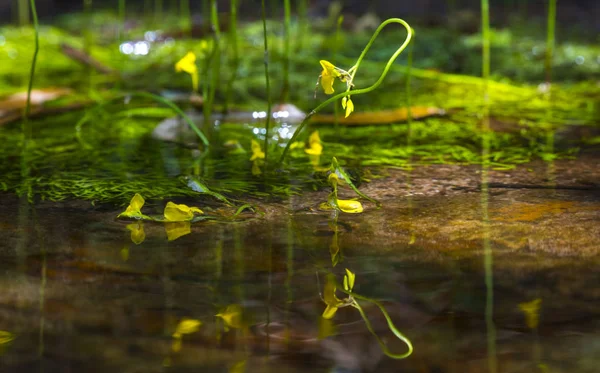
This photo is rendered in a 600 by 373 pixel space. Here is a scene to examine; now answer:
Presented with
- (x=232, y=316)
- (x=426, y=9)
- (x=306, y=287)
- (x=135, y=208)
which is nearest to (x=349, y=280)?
(x=306, y=287)

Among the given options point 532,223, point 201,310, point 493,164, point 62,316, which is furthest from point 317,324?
point 493,164

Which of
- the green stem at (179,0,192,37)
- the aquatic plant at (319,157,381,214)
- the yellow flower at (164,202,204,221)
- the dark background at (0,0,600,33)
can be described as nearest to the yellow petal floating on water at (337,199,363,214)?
the aquatic plant at (319,157,381,214)

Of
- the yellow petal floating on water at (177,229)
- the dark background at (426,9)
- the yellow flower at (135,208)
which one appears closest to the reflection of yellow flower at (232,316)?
the yellow petal floating on water at (177,229)

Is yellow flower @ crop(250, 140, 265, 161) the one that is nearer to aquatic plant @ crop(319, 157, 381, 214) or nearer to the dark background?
aquatic plant @ crop(319, 157, 381, 214)

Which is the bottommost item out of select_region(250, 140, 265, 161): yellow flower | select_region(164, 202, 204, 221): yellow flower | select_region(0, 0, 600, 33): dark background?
select_region(164, 202, 204, 221): yellow flower

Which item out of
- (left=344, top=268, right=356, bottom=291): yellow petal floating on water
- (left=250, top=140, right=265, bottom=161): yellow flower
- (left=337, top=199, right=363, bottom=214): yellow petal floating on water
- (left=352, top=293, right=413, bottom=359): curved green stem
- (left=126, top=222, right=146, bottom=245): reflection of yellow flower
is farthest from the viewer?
(left=250, top=140, right=265, bottom=161): yellow flower

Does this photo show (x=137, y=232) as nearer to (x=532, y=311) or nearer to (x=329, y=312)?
Result: (x=329, y=312)
